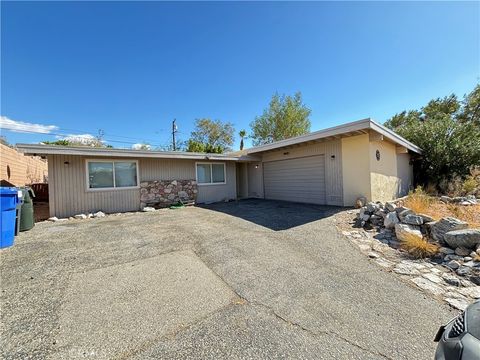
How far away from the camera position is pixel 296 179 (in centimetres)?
1024

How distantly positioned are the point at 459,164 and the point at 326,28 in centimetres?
956

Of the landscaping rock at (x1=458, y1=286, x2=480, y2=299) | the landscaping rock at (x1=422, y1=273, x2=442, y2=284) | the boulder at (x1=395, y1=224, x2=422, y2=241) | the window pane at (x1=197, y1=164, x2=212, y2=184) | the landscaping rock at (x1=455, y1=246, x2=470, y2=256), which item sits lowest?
the landscaping rock at (x1=458, y1=286, x2=480, y2=299)

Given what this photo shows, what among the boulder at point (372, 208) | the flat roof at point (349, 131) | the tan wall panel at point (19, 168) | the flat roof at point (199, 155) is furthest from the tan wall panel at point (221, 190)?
the tan wall panel at point (19, 168)

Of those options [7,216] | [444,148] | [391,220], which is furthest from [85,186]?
[444,148]

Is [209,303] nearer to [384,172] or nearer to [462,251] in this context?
[462,251]

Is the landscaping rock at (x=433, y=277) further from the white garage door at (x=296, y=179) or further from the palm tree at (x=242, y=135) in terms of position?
the palm tree at (x=242, y=135)

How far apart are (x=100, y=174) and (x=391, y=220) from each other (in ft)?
32.9

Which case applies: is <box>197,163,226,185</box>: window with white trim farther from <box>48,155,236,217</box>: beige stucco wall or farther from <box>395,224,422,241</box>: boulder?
<box>395,224,422,241</box>: boulder

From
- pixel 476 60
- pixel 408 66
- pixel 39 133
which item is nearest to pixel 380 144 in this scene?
pixel 408 66

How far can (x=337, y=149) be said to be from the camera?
8.43 metres

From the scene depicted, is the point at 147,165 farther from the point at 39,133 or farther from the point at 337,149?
the point at 39,133

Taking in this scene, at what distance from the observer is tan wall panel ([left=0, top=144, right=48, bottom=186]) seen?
9031 millimetres

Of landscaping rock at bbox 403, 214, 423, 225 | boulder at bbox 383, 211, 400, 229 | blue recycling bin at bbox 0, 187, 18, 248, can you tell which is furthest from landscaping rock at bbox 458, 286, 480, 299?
blue recycling bin at bbox 0, 187, 18, 248

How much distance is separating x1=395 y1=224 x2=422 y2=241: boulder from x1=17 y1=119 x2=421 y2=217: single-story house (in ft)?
10.8
